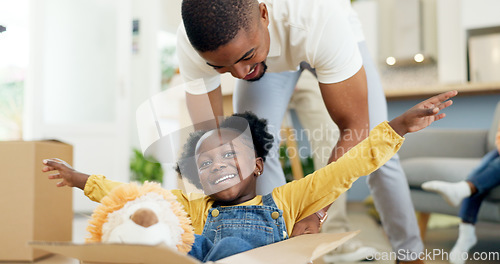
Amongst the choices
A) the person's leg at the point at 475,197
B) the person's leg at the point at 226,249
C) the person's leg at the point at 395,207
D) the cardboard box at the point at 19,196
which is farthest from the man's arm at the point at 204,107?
the person's leg at the point at 475,197

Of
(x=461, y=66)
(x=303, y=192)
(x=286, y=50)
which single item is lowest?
(x=303, y=192)

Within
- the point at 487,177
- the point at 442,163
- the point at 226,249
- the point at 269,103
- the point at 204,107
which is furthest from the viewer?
the point at 442,163

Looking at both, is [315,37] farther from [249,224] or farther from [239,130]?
[249,224]

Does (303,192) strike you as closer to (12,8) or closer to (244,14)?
(244,14)

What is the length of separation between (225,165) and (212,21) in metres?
0.24

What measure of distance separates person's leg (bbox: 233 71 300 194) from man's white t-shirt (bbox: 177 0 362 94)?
15 cm

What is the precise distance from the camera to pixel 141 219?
502mm

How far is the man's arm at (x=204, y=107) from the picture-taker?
0.82 metres

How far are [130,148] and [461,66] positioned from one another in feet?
Answer: 7.20

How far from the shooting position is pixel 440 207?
4.73 ft

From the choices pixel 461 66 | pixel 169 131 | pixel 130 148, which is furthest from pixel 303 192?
pixel 130 148

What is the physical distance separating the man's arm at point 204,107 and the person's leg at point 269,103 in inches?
3.2

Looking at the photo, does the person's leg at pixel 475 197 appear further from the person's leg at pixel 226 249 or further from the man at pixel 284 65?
the person's leg at pixel 226 249

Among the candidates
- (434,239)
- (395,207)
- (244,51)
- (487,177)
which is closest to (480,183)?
(487,177)
